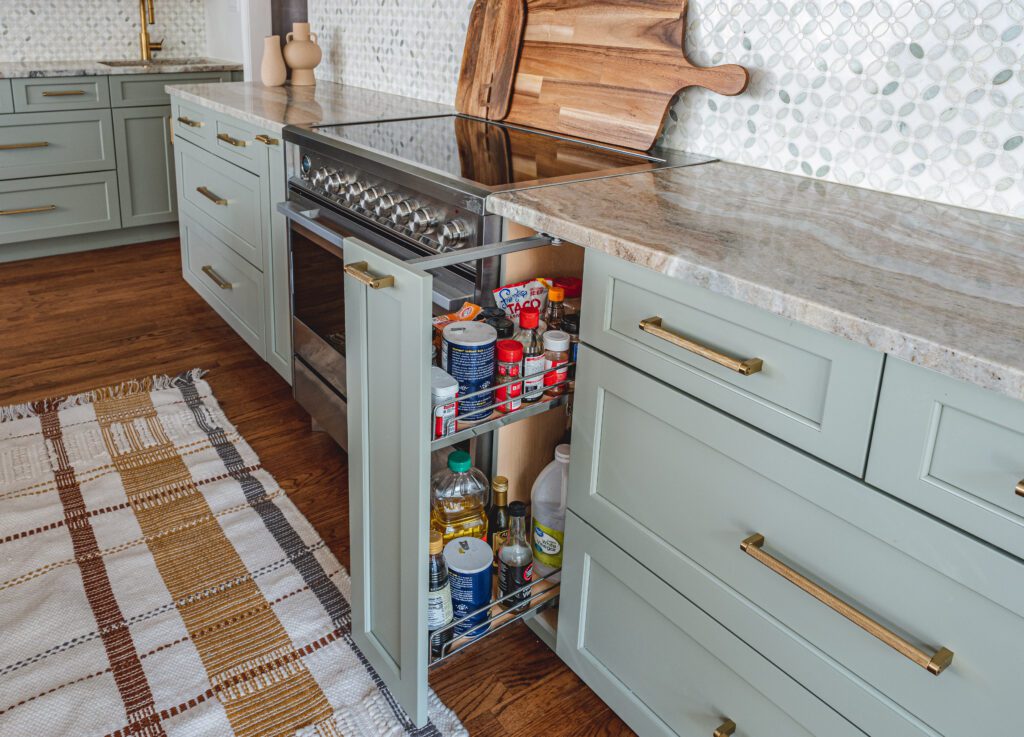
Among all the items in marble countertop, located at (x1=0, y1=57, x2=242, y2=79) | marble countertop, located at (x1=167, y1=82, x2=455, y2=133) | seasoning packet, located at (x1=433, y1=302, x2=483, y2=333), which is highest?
marble countertop, located at (x1=0, y1=57, x2=242, y2=79)

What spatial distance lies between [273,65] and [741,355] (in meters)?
2.39

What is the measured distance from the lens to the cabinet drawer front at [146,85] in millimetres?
3691

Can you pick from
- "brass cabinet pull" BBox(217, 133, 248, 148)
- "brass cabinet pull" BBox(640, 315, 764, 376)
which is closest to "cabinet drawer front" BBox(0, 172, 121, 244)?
"brass cabinet pull" BBox(217, 133, 248, 148)

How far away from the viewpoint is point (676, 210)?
1314mm

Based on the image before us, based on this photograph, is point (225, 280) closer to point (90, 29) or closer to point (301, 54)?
point (301, 54)

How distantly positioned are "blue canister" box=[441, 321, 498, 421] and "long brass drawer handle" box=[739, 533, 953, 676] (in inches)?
18.0

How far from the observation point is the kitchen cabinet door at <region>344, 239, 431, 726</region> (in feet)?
3.83

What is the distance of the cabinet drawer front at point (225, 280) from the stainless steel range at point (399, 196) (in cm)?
37

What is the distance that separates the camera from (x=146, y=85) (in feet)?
12.3

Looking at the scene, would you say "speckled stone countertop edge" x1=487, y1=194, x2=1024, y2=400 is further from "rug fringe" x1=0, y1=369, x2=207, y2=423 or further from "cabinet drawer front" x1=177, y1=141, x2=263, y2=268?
"rug fringe" x1=0, y1=369, x2=207, y2=423

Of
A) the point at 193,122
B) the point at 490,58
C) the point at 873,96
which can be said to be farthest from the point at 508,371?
the point at 193,122

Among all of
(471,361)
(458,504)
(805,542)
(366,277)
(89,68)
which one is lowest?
(458,504)

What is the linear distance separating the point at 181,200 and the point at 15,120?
1.00 metres

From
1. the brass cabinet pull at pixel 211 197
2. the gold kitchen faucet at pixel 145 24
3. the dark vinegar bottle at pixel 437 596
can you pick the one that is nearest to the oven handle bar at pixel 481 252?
the dark vinegar bottle at pixel 437 596
